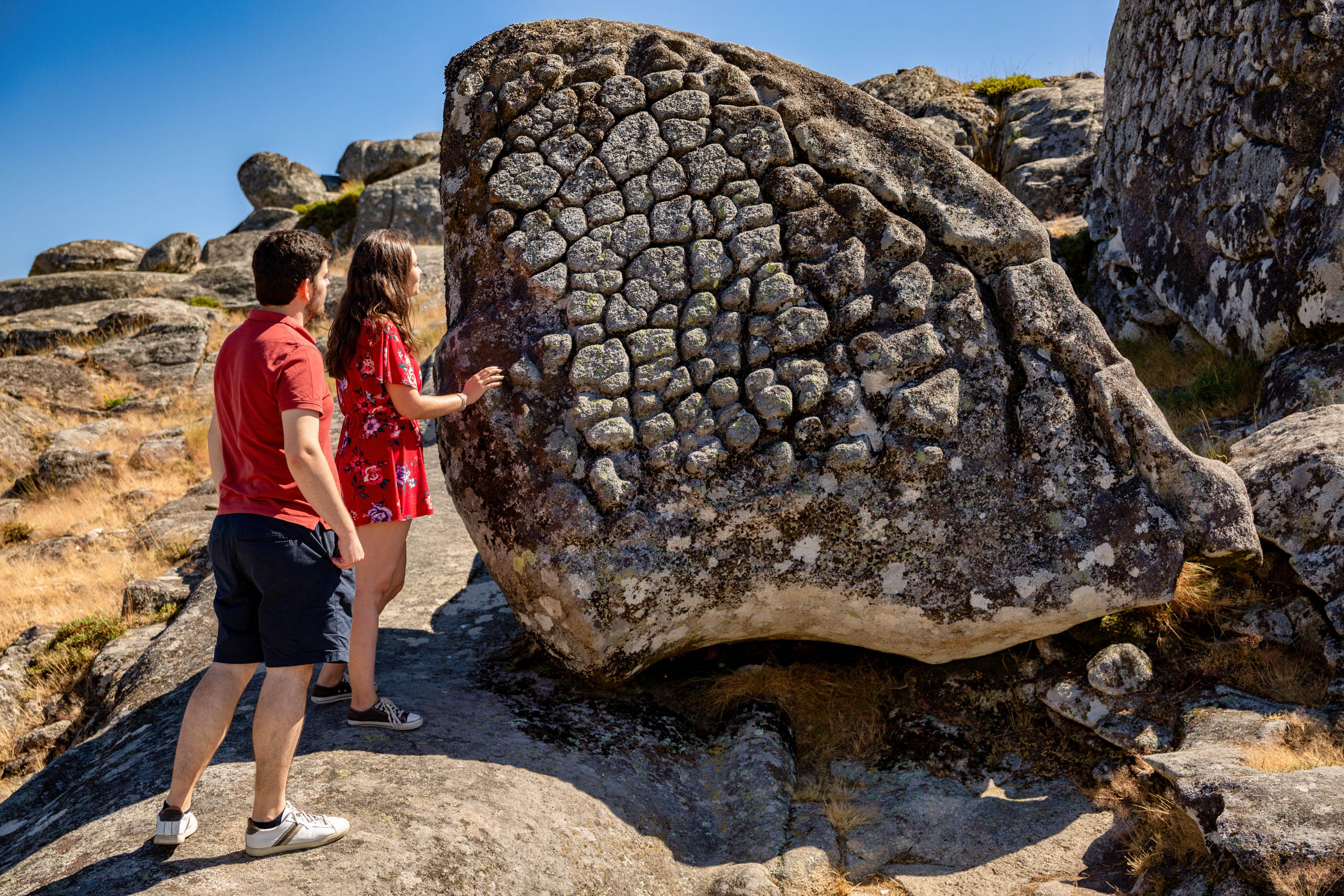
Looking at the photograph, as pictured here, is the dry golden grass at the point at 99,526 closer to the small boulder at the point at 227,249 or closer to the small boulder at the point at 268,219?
the small boulder at the point at 227,249

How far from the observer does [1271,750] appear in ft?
9.55

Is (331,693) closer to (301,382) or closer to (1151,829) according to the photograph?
(301,382)

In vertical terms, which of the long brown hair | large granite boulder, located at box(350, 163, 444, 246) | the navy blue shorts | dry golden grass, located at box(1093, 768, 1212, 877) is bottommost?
dry golden grass, located at box(1093, 768, 1212, 877)

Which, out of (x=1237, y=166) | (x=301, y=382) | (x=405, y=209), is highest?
(x=405, y=209)

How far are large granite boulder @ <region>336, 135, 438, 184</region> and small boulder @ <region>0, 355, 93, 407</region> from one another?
1078 centimetres

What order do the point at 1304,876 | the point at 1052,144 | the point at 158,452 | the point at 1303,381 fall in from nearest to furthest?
1. the point at 1304,876
2. the point at 1303,381
3. the point at 158,452
4. the point at 1052,144

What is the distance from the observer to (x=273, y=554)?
2.48 meters

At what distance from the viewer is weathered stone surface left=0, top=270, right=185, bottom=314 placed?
53.1 ft

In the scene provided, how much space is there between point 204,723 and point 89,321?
14414mm

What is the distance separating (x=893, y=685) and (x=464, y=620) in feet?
7.09

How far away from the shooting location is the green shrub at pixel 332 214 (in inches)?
795

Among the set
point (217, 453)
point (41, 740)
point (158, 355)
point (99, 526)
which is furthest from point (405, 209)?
point (217, 453)

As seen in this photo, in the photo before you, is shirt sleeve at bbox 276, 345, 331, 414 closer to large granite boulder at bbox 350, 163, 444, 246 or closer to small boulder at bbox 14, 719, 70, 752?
Answer: small boulder at bbox 14, 719, 70, 752

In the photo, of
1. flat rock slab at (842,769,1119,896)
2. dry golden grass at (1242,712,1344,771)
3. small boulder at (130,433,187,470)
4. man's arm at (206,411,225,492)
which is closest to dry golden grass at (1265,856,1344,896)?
dry golden grass at (1242,712,1344,771)
